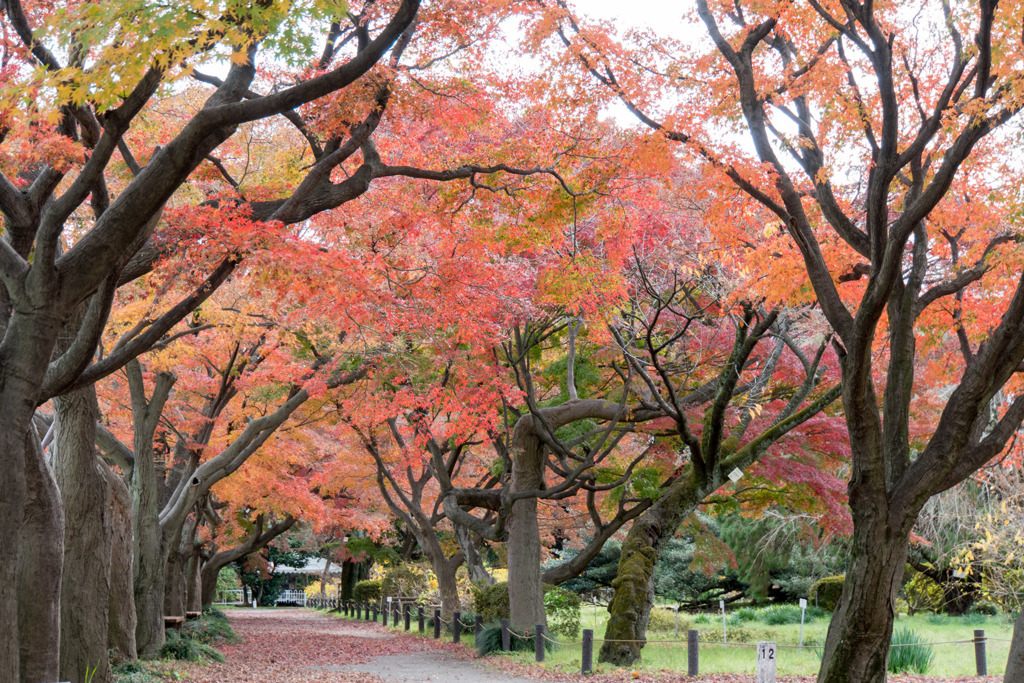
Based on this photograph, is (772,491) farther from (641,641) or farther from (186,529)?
(186,529)

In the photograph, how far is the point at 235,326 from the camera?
14.8 m

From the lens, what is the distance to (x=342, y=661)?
16031mm

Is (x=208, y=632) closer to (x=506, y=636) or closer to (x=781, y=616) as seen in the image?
(x=506, y=636)

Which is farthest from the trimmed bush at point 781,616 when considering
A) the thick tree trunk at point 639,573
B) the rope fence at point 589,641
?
the thick tree trunk at point 639,573

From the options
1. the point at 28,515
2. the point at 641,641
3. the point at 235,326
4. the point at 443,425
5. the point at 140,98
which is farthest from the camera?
the point at 443,425

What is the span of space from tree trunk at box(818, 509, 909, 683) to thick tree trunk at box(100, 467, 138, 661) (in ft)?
30.9

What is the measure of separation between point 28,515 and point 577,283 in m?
6.69

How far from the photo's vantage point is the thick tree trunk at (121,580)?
38.3 feet

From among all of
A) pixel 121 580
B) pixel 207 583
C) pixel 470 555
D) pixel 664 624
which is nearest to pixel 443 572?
pixel 470 555

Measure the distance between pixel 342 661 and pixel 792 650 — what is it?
8.97 m

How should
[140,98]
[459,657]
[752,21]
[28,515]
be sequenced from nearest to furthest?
[140,98], [28,515], [752,21], [459,657]

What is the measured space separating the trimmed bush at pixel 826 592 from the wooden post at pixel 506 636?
11748 millimetres

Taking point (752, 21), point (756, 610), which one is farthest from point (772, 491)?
point (756, 610)

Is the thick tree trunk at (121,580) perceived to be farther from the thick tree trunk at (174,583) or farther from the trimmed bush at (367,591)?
the trimmed bush at (367,591)
